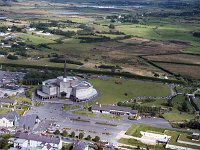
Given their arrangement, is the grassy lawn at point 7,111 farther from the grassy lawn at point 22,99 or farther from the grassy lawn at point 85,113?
the grassy lawn at point 85,113

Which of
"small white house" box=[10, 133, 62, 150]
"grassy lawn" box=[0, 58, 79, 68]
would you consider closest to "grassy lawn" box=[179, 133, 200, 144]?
"small white house" box=[10, 133, 62, 150]

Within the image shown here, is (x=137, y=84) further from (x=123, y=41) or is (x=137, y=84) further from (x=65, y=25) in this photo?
(x=65, y=25)

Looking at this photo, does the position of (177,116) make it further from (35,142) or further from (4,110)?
(4,110)

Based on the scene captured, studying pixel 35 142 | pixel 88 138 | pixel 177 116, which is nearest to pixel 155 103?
pixel 177 116

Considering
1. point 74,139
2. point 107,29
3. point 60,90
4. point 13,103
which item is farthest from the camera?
point 107,29

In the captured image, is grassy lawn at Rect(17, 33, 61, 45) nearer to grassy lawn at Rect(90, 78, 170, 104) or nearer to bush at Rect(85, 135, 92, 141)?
grassy lawn at Rect(90, 78, 170, 104)

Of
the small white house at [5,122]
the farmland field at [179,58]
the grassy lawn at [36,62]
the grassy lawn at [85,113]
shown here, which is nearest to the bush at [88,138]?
the grassy lawn at [85,113]

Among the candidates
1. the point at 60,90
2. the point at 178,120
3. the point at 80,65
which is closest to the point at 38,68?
the point at 80,65
